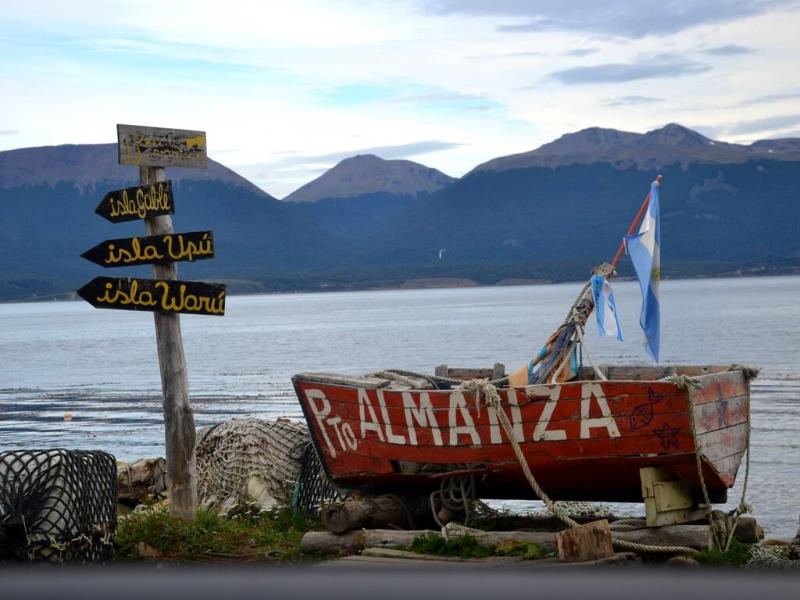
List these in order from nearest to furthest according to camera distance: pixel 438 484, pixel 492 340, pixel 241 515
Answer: pixel 438 484 < pixel 241 515 < pixel 492 340

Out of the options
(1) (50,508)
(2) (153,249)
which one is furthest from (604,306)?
(1) (50,508)

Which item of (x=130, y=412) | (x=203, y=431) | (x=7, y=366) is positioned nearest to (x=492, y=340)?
(x=7, y=366)

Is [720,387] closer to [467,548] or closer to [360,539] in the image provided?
[467,548]

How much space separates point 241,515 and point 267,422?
1.30 metres

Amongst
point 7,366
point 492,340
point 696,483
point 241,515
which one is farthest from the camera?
point 492,340

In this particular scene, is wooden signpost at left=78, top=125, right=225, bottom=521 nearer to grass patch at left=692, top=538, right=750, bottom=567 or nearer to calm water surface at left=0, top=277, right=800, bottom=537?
grass patch at left=692, top=538, right=750, bottom=567

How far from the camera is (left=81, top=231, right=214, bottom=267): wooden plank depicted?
1010 cm

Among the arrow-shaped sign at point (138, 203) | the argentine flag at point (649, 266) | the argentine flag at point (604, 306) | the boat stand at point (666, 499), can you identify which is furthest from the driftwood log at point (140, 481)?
the boat stand at point (666, 499)

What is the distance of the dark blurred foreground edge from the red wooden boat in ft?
27.1

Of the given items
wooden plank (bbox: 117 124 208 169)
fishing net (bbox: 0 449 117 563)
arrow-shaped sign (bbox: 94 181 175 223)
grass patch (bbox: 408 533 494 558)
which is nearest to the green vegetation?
grass patch (bbox: 408 533 494 558)

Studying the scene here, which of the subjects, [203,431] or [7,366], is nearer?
[203,431]

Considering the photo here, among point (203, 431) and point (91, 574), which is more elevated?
point (91, 574)

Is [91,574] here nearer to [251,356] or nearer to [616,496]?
[616,496]

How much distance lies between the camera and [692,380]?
9359 millimetres
